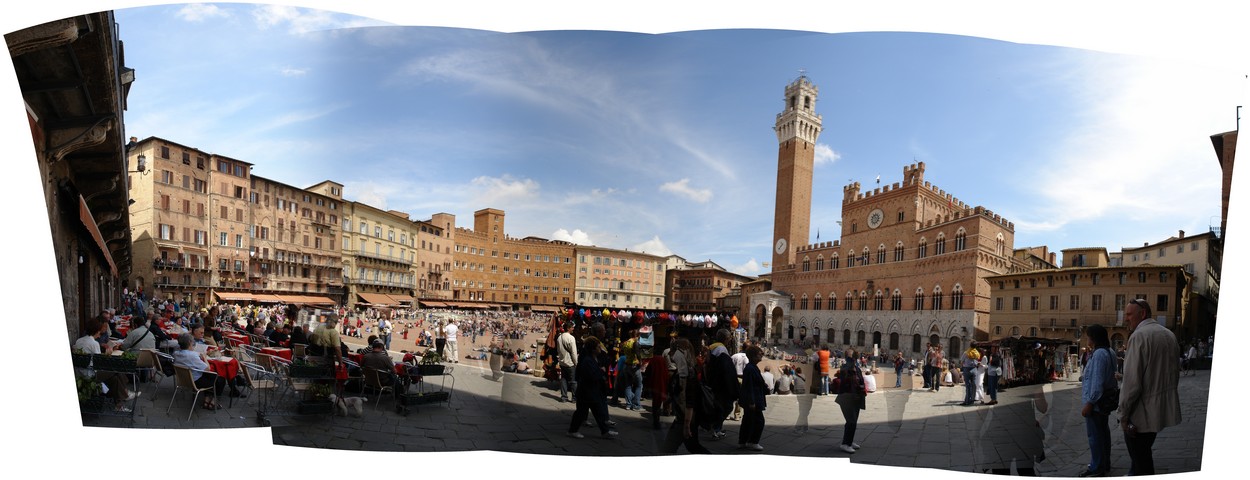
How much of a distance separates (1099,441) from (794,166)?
162 inches

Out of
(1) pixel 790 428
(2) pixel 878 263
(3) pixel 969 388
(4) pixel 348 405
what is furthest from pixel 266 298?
(3) pixel 969 388

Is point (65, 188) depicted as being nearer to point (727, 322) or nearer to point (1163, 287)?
point (727, 322)

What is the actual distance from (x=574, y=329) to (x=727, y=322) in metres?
2.32

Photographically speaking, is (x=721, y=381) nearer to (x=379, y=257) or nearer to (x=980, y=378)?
(x=980, y=378)

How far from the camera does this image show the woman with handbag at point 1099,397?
213 inches

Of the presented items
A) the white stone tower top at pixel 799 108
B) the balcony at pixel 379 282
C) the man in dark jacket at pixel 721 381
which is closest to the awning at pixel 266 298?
the balcony at pixel 379 282

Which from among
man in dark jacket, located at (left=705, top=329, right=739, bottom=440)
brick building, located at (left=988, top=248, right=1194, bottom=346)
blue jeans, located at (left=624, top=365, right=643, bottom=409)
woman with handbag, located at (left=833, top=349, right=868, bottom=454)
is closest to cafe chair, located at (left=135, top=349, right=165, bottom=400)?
blue jeans, located at (left=624, top=365, right=643, bottom=409)

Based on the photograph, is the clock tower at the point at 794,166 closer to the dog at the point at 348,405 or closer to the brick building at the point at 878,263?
the brick building at the point at 878,263

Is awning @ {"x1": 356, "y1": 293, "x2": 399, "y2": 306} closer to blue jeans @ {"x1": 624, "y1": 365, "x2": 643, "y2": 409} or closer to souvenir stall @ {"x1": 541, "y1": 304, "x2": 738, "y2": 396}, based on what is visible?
souvenir stall @ {"x1": 541, "y1": 304, "x2": 738, "y2": 396}

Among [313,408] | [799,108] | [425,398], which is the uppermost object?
[799,108]

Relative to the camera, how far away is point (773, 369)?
7668 millimetres

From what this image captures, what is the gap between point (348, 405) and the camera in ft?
22.5

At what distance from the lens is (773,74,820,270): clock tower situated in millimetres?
6977

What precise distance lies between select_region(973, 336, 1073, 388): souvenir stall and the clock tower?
2541 mm
